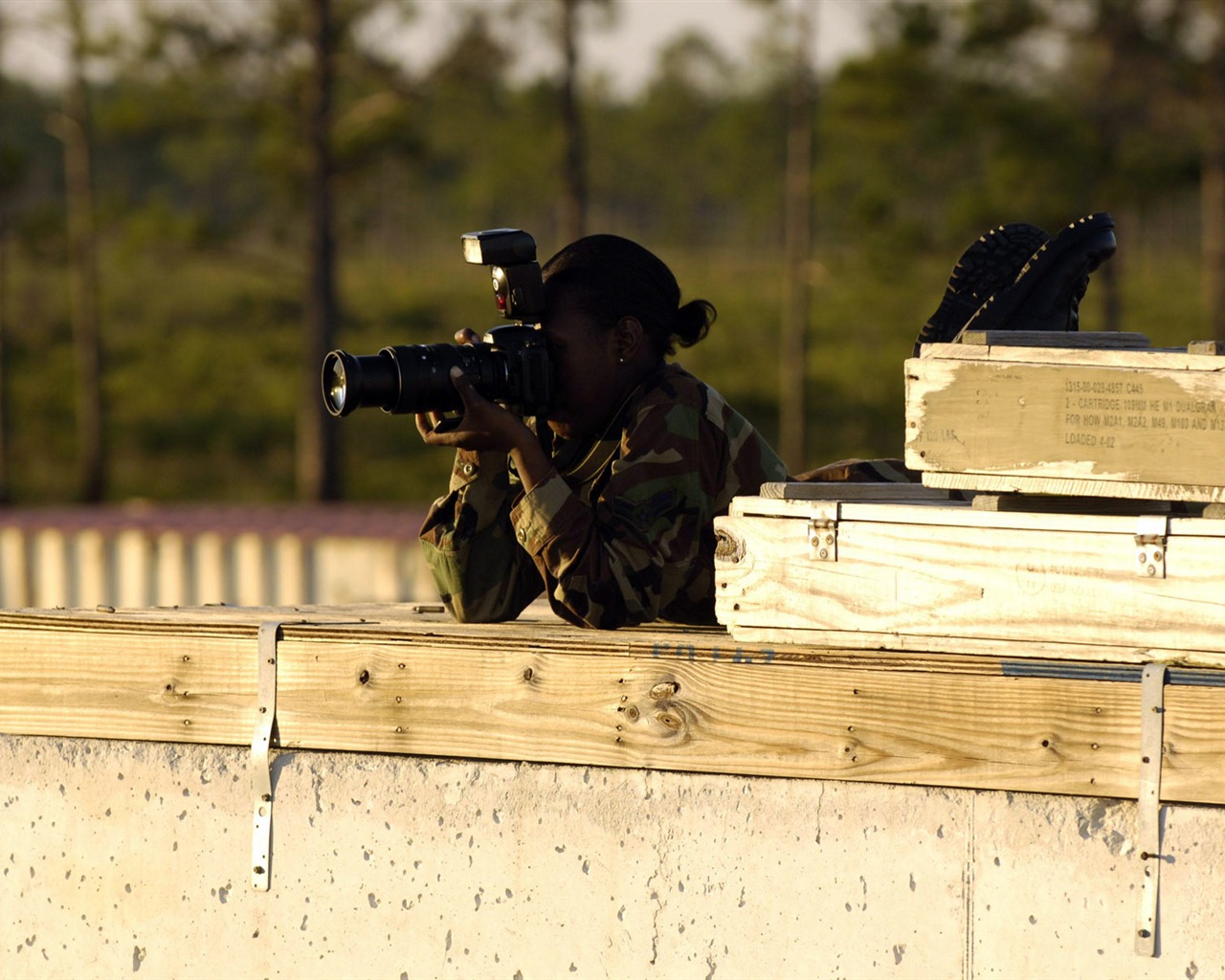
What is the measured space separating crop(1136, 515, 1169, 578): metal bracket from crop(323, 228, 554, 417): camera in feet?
4.06

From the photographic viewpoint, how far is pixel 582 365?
3744 mm

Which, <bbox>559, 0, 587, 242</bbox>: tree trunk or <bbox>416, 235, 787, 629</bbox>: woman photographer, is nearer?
<bbox>416, 235, 787, 629</bbox>: woman photographer

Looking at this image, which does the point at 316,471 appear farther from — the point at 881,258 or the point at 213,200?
the point at 213,200

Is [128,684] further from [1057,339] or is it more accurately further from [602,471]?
[1057,339]

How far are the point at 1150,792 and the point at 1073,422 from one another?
585 millimetres

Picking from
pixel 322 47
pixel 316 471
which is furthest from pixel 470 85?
pixel 316 471

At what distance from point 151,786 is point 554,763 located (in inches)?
31.7

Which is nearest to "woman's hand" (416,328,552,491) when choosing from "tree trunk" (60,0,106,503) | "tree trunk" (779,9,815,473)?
"tree trunk" (779,9,815,473)

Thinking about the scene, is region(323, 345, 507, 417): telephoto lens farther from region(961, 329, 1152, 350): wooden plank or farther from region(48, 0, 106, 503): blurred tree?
region(48, 0, 106, 503): blurred tree

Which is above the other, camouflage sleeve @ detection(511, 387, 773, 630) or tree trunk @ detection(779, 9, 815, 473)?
tree trunk @ detection(779, 9, 815, 473)

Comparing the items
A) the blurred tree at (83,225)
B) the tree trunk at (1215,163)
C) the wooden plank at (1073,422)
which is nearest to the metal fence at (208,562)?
the blurred tree at (83,225)

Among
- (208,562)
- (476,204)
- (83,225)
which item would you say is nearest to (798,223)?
(83,225)

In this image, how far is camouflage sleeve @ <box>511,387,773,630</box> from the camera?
137 inches

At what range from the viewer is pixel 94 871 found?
11.6 feet
